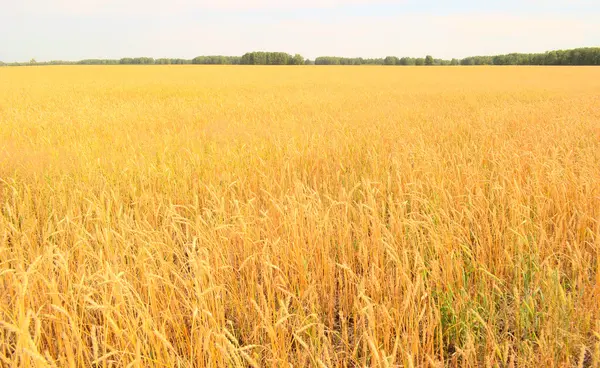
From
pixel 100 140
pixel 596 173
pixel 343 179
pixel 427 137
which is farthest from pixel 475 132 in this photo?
pixel 100 140

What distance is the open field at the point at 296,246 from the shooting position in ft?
5.05

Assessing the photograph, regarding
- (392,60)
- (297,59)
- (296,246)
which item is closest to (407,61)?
(392,60)

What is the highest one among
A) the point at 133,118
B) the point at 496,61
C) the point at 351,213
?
the point at 496,61

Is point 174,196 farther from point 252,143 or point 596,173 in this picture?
point 596,173

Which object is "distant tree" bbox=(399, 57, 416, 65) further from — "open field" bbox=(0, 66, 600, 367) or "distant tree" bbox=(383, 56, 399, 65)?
"open field" bbox=(0, 66, 600, 367)

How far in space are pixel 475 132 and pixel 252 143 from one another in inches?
131

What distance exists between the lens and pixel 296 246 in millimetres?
2129

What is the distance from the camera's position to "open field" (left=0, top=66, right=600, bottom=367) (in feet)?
5.05

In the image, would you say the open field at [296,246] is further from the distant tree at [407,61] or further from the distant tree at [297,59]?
the distant tree at [297,59]

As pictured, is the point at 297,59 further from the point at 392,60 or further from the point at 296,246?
the point at 296,246

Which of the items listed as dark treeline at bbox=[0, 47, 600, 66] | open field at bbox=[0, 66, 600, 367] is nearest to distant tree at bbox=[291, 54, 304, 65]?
dark treeline at bbox=[0, 47, 600, 66]

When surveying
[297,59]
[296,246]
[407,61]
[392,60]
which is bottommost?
[296,246]

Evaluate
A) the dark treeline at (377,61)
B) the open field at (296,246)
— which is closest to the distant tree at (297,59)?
the dark treeline at (377,61)

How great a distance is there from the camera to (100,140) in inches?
218
